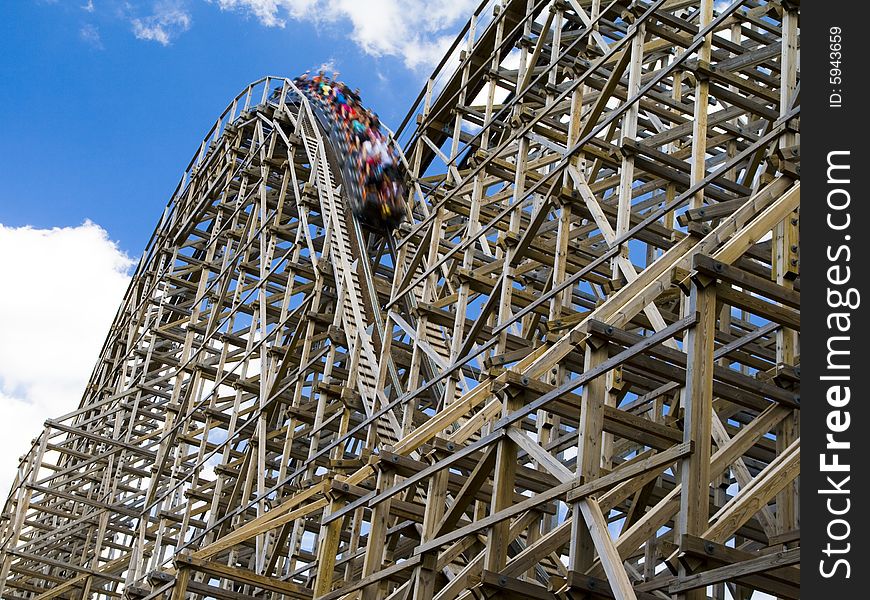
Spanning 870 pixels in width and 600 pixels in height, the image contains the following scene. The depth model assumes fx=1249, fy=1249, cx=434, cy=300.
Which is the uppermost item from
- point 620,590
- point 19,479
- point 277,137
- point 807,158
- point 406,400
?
point 277,137

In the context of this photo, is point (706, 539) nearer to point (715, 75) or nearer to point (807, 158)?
point (807, 158)

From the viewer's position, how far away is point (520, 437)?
8.85 m

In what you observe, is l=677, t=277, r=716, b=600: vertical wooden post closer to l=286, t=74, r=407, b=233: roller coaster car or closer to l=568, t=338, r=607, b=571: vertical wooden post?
l=568, t=338, r=607, b=571: vertical wooden post

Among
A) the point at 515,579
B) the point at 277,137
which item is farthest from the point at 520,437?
the point at 277,137

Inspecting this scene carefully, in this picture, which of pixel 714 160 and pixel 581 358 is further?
pixel 714 160

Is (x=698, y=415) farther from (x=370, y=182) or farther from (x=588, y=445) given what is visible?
(x=370, y=182)

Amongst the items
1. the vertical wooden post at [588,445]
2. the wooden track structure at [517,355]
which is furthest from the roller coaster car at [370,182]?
the vertical wooden post at [588,445]

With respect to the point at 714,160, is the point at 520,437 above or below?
below

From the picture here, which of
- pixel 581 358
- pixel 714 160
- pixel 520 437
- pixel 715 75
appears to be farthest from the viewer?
pixel 714 160

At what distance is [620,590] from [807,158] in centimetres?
251

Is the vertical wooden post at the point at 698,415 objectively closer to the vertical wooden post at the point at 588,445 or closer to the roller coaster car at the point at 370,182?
the vertical wooden post at the point at 588,445

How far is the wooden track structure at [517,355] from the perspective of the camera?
7918mm

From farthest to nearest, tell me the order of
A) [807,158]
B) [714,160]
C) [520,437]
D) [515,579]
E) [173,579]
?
[714,160] < [173,579] < [520,437] < [515,579] < [807,158]

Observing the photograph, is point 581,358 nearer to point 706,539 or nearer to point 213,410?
point 706,539
